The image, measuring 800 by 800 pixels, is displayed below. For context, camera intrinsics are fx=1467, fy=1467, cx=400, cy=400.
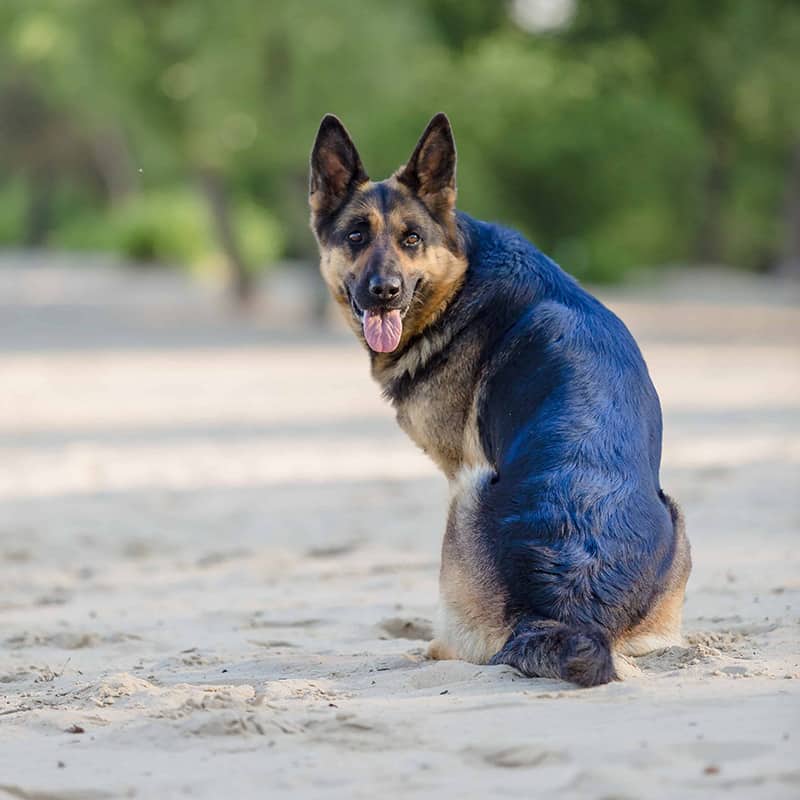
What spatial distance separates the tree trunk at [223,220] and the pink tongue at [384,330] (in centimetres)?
2193

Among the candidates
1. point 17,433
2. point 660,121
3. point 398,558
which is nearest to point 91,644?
point 398,558

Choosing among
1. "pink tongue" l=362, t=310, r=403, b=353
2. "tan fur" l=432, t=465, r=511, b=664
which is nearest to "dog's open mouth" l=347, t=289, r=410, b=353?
"pink tongue" l=362, t=310, r=403, b=353

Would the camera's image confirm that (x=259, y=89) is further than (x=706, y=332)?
No

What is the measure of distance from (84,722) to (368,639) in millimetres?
1815

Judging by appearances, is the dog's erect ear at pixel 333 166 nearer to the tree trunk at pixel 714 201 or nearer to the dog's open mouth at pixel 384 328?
the dog's open mouth at pixel 384 328

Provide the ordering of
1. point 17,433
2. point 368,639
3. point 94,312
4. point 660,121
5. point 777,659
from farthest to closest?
point 660,121, point 94,312, point 17,433, point 368,639, point 777,659

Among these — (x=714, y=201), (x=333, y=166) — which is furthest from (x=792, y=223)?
(x=333, y=166)

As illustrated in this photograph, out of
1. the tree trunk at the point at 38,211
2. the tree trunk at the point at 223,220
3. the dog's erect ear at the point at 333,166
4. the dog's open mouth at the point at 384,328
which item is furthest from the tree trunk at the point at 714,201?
the dog's open mouth at the point at 384,328

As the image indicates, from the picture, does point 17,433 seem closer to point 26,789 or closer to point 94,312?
point 26,789

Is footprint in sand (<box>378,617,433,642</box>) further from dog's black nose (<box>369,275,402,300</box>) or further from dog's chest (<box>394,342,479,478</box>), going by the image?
dog's black nose (<box>369,275,402,300</box>)

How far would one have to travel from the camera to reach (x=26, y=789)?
3875 millimetres

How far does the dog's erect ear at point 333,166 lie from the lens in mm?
6512

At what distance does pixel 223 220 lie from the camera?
92.7ft

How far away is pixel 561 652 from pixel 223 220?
24267 millimetres
